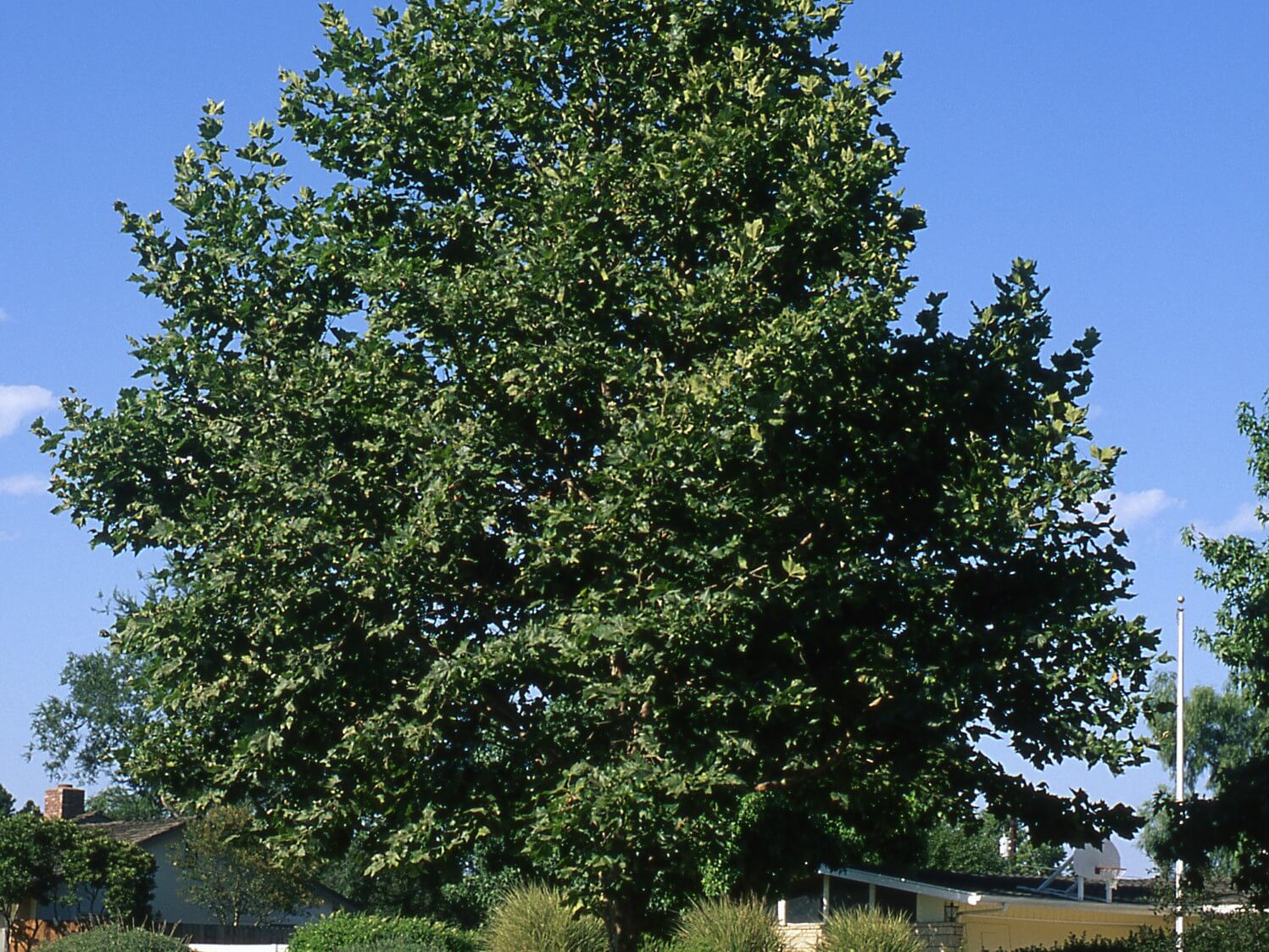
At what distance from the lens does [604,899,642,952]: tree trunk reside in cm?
1975

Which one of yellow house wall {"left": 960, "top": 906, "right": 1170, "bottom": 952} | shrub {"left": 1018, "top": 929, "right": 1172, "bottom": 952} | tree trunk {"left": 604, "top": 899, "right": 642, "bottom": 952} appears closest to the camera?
tree trunk {"left": 604, "top": 899, "right": 642, "bottom": 952}

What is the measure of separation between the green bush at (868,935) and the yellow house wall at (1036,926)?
1837 centimetres

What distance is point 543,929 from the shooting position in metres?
21.1

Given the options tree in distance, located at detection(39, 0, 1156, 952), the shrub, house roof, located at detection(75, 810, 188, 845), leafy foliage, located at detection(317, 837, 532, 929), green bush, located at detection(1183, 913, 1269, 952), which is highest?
tree in distance, located at detection(39, 0, 1156, 952)

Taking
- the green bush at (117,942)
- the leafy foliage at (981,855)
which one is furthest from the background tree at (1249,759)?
the leafy foliage at (981,855)

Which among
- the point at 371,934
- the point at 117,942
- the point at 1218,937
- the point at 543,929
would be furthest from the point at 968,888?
the point at 117,942

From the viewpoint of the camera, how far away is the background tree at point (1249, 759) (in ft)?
81.7

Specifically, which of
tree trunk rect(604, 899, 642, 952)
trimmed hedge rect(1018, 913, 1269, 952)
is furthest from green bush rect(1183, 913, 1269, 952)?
tree trunk rect(604, 899, 642, 952)

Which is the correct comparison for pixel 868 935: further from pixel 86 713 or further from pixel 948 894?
pixel 86 713

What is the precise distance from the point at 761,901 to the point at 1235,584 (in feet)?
44.4

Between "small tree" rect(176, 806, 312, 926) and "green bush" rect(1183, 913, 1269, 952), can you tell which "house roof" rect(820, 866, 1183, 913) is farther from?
"small tree" rect(176, 806, 312, 926)

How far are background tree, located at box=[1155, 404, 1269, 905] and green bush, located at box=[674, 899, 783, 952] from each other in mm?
7191

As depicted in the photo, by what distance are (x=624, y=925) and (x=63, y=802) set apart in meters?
48.8

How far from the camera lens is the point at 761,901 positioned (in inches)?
884
